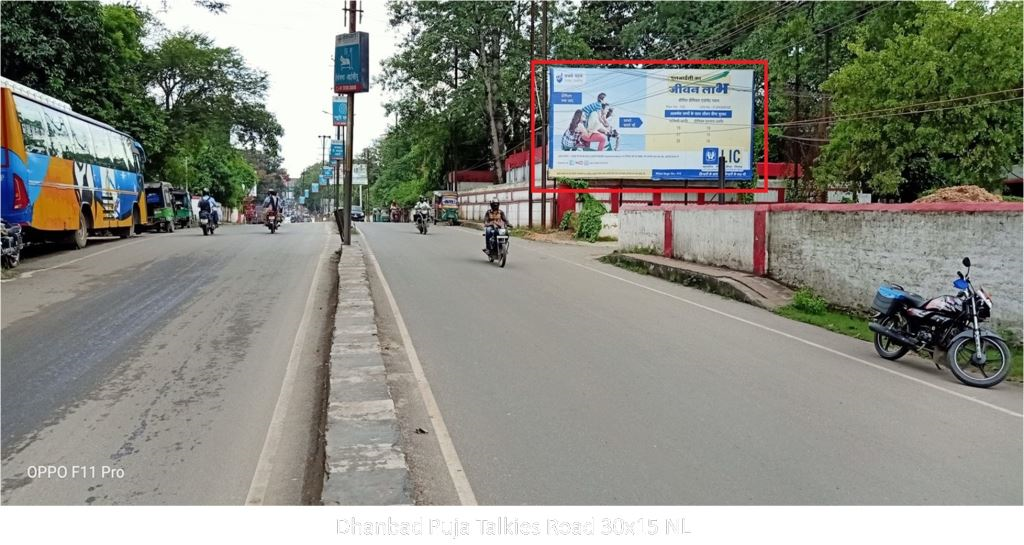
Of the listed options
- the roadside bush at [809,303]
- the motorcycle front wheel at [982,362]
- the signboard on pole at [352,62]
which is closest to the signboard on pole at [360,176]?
the signboard on pole at [352,62]

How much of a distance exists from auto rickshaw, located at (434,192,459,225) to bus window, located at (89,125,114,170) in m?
24.7

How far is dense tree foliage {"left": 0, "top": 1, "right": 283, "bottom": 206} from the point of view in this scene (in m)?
21.9

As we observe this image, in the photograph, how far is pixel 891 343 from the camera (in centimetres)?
816

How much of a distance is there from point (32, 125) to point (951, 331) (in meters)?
16.8

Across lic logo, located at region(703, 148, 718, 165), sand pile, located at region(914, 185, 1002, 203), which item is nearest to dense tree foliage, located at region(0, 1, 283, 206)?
sand pile, located at region(914, 185, 1002, 203)

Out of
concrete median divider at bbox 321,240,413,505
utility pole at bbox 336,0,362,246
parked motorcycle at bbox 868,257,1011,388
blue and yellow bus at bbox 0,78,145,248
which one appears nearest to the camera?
concrete median divider at bbox 321,240,413,505

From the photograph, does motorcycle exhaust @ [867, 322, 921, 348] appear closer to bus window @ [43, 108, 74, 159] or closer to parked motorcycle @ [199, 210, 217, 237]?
bus window @ [43, 108, 74, 159]

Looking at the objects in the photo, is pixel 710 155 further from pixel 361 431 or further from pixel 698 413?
pixel 361 431

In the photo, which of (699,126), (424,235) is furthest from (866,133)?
(424,235)

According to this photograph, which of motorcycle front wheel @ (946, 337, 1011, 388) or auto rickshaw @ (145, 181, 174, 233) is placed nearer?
motorcycle front wheel @ (946, 337, 1011, 388)

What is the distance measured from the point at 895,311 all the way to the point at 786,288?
4738 millimetres

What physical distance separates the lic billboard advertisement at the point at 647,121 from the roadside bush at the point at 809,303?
50.1 feet

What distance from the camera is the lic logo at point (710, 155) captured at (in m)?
27.1

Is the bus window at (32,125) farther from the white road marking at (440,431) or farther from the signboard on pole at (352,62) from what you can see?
the white road marking at (440,431)
